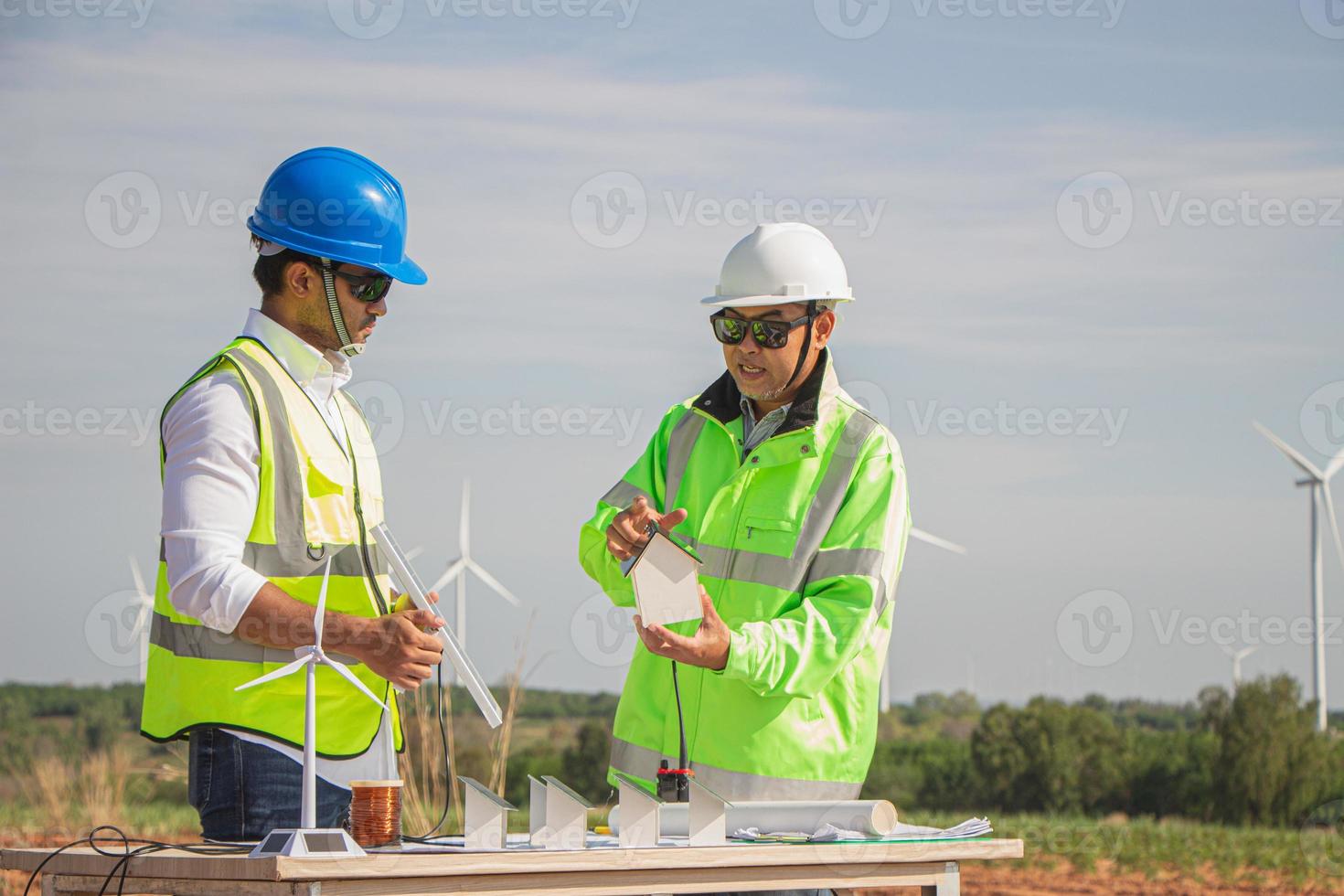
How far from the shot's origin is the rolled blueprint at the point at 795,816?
4.70m

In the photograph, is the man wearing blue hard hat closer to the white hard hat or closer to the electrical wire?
the electrical wire

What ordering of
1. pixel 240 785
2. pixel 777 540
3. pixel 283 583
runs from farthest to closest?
1. pixel 777 540
2. pixel 283 583
3. pixel 240 785

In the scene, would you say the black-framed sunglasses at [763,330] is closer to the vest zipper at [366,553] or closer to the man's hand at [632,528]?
the man's hand at [632,528]

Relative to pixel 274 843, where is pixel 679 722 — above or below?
above

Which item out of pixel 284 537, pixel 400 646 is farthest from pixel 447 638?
pixel 284 537

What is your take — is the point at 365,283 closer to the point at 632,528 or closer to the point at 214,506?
the point at 214,506

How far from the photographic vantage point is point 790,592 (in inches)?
203

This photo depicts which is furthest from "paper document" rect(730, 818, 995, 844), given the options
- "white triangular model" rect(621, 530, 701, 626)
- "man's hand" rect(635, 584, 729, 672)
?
"white triangular model" rect(621, 530, 701, 626)

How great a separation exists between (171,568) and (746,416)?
1.94m

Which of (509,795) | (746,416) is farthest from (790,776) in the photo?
(509,795)

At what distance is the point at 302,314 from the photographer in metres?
4.93

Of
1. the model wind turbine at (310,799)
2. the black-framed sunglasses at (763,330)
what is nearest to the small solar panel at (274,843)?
the model wind turbine at (310,799)

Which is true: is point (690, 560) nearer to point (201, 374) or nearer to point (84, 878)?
point (201, 374)

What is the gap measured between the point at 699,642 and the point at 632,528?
1.75 feet
